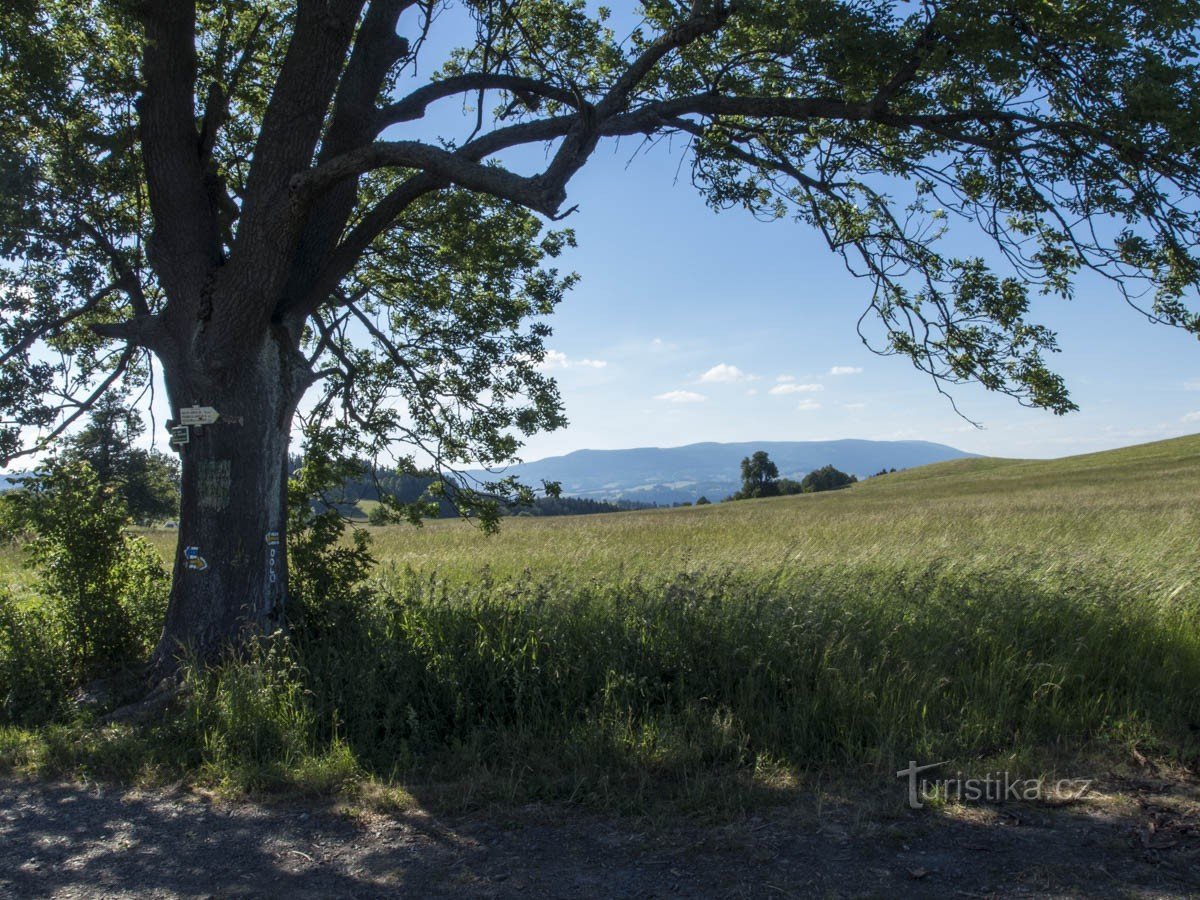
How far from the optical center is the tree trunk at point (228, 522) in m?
6.56

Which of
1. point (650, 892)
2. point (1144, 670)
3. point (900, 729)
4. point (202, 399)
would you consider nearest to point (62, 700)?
point (202, 399)

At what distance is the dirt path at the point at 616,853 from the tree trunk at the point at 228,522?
84.7 inches

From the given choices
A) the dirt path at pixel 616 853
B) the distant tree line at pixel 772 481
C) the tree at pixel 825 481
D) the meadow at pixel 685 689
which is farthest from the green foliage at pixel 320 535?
the tree at pixel 825 481

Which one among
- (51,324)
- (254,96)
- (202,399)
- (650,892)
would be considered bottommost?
(650,892)

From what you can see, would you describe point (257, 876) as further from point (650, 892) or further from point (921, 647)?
point (921, 647)

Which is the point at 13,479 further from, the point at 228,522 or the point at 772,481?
the point at 772,481

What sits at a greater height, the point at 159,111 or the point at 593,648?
the point at 159,111

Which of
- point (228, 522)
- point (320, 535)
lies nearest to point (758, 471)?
point (320, 535)

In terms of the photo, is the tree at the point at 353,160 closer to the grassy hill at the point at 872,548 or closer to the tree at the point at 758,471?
the grassy hill at the point at 872,548

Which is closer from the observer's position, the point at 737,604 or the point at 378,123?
the point at 737,604

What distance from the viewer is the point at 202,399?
22.0 feet

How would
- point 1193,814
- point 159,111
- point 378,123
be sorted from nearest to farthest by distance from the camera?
point 1193,814 → point 159,111 → point 378,123

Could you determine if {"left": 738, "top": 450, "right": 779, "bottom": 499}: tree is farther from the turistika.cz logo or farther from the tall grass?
the turistika.cz logo

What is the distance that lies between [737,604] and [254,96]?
776 cm
